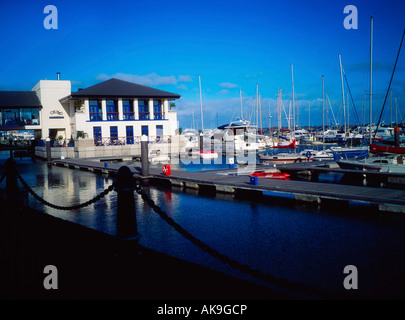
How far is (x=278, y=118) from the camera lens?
66.2m

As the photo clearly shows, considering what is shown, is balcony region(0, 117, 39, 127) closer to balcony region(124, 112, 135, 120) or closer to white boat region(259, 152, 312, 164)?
balcony region(124, 112, 135, 120)

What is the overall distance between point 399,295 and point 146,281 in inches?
221

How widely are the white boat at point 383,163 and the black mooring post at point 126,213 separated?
22.8 meters

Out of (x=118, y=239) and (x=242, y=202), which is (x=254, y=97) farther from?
(x=118, y=239)

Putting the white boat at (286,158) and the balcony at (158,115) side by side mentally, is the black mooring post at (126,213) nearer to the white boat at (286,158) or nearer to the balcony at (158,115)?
the white boat at (286,158)

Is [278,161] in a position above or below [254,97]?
below

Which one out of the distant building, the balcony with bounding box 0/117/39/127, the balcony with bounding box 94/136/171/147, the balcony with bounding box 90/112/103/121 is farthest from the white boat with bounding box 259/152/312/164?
the balcony with bounding box 0/117/39/127

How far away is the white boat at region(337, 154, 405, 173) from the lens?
22.8 metres

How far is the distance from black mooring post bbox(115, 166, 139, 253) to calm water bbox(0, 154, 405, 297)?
Answer: 4218mm

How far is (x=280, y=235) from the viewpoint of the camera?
466 inches

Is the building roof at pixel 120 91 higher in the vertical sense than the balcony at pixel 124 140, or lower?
higher

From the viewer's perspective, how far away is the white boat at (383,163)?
897 inches

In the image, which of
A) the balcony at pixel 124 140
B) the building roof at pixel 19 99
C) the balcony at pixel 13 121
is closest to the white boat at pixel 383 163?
the balcony at pixel 124 140
